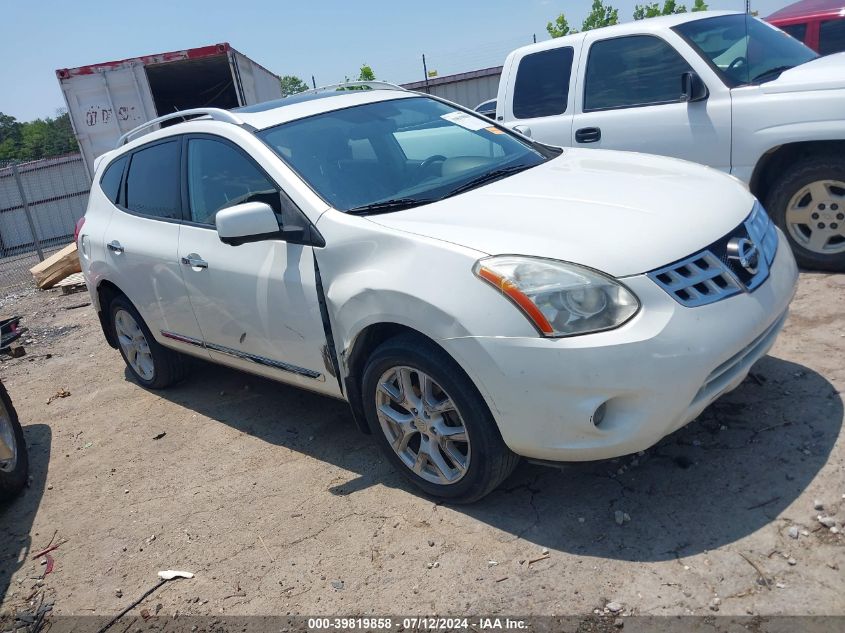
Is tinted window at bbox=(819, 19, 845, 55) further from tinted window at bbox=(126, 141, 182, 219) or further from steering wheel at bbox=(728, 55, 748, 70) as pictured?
tinted window at bbox=(126, 141, 182, 219)

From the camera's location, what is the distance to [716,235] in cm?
291

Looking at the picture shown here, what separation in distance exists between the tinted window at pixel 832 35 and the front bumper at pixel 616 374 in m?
6.71

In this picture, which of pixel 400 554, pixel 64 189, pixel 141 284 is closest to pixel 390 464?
pixel 400 554

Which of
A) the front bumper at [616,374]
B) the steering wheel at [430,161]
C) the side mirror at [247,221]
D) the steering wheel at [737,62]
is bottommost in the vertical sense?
the front bumper at [616,374]

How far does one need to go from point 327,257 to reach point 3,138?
71.6 m

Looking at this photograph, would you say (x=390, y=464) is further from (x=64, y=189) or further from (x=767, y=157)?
(x=64, y=189)

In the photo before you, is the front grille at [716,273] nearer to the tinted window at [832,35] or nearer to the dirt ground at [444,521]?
the dirt ground at [444,521]

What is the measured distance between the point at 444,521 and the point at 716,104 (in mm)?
3849

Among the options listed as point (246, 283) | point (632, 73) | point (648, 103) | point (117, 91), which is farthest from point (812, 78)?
point (117, 91)

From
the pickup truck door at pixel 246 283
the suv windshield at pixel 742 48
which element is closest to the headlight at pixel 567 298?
the pickup truck door at pixel 246 283

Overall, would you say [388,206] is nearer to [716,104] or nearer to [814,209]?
[716,104]

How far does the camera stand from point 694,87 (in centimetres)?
533

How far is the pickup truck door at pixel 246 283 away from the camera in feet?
11.5

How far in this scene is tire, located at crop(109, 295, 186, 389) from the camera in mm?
5117
